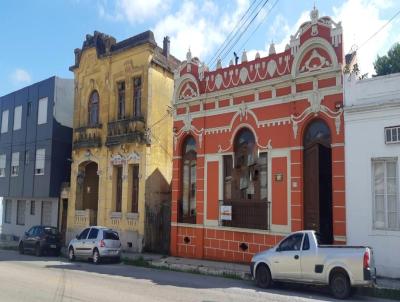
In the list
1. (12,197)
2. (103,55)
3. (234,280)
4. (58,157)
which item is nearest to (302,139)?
(234,280)

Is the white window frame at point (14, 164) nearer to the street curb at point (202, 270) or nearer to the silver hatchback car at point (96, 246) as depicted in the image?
the silver hatchback car at point (96, 246)

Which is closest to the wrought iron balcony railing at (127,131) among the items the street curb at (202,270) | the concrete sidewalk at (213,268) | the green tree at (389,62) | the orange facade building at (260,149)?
the orange facade building at (260,149)

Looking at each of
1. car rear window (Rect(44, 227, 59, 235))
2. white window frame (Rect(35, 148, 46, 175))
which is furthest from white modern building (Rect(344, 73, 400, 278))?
white window frame (Rect(35, 148, 46, 175))

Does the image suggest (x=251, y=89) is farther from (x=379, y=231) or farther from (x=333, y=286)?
(x=333, y=286)

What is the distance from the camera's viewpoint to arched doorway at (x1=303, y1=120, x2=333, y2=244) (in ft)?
52.5

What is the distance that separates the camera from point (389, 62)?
93.2 ft

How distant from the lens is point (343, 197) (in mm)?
15172

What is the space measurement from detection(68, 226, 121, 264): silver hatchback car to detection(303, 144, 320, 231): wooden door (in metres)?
9.00

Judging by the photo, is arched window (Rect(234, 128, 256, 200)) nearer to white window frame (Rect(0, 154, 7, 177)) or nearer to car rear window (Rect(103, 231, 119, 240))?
car rear window (Rect(103, 231, 119, 240))

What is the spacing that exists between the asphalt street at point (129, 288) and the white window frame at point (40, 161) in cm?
1359

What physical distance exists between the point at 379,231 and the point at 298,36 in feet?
25.4

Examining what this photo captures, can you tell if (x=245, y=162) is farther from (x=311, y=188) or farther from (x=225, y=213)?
(x=311, y=188)

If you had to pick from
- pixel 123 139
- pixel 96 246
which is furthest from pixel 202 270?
pixel 123 139

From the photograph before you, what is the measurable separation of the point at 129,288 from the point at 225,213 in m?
7.10
